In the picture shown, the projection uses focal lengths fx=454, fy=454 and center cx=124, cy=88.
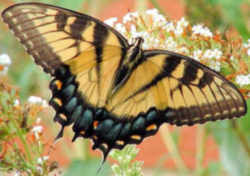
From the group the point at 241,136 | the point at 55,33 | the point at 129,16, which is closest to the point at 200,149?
the point at 241,136

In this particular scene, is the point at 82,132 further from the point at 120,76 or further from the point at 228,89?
the point at 228,89

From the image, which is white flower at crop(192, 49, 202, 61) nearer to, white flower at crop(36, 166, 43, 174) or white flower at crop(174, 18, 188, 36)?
white flower at crop(174, 18, 188, 36)

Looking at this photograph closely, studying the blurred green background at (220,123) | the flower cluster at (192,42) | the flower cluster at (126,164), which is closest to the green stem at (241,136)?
the blurred green background at (220,123)

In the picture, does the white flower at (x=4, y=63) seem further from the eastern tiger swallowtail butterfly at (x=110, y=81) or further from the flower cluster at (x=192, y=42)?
the flower cluster at (x=192, y=42)

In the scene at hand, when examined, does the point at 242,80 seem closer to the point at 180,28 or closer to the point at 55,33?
the point at 180,28

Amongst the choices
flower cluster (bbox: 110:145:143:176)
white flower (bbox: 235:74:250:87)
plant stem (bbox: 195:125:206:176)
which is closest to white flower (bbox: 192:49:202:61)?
white flower (bbox: 235:74:250:87)

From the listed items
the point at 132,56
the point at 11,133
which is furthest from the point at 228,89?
the point at 11,133

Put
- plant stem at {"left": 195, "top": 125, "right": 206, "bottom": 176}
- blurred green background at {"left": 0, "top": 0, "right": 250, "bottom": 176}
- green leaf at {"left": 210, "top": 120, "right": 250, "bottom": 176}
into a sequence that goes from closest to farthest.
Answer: blurred green background at {"left": 0, "top": 0, "right": 250, "bottom": 176}, green leaf at {"left": 210, "top": 120, "right": 250, "bottom": 176}, plant stem at {"left": 195, "top": 125, "right": 206, "bottom": 176}
